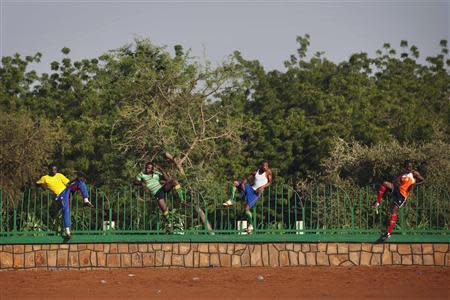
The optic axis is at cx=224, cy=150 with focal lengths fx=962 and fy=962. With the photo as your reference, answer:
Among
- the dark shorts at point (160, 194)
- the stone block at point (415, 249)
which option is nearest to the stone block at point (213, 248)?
the dark shorts at point (160, 194)

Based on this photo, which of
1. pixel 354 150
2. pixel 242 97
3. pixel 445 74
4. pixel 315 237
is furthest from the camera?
pixel 445 74

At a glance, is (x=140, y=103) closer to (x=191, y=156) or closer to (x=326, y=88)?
(x=191, y=156)

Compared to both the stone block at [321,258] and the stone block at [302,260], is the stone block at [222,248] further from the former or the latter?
the stone block at [321,258]

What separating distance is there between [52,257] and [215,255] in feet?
9.12

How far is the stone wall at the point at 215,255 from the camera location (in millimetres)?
16297

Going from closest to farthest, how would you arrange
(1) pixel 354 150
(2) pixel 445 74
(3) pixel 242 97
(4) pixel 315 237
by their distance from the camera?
(4) pixel 315 237 → (1) pixel 354 150 → (3) pixel 242 97 → (2) pixel 445 74

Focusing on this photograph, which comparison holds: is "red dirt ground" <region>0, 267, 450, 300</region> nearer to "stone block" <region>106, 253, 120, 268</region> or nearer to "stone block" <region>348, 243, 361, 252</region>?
"stone block" <region>106, 253, 120, 268</region>

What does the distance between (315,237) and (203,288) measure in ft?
9.75

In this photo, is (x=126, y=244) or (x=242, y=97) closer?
(x=126, y=244)

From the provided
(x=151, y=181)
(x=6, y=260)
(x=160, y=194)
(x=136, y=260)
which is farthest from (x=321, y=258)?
(x=6, y=260)

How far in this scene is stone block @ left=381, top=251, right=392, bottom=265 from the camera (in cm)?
1630

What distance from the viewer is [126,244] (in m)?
16.4

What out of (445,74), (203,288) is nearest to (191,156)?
(203,288)

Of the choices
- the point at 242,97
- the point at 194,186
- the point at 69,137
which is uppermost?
the point at 242,97
